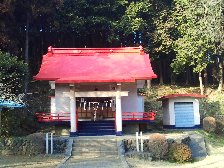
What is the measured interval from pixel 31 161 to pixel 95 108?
25.4 feet

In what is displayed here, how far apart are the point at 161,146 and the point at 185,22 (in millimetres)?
18518

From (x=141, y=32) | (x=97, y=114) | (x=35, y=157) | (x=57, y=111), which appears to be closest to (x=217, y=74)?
(x=141, y=32)

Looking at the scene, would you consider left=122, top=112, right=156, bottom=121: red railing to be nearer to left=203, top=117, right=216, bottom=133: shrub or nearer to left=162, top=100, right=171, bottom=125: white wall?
left=162, top=100, right=171, bottom=125: white wall

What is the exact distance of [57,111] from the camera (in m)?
22.4

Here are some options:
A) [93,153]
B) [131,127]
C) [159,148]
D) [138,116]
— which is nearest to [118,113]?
[138,116]

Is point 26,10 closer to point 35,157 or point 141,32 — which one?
point 141,32

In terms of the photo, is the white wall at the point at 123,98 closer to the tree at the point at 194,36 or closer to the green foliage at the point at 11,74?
the green foliage at the point at 11,74

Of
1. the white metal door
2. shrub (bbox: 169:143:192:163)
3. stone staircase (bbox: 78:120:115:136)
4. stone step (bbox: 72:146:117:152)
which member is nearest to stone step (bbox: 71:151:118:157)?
stone step (bbox: 72:146:117:152)

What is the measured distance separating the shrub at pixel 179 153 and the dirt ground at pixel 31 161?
5496 mm

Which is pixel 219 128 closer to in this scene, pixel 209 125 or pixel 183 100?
pixel 209 125

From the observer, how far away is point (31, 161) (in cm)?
1587

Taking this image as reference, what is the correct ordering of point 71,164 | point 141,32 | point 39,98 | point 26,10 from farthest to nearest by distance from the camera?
1. point 141,32
2. point 39,98
3. point 26,10
4. point 71,164

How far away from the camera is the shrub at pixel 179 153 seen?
54.5 ft

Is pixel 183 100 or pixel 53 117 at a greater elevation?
pixel 183 100
